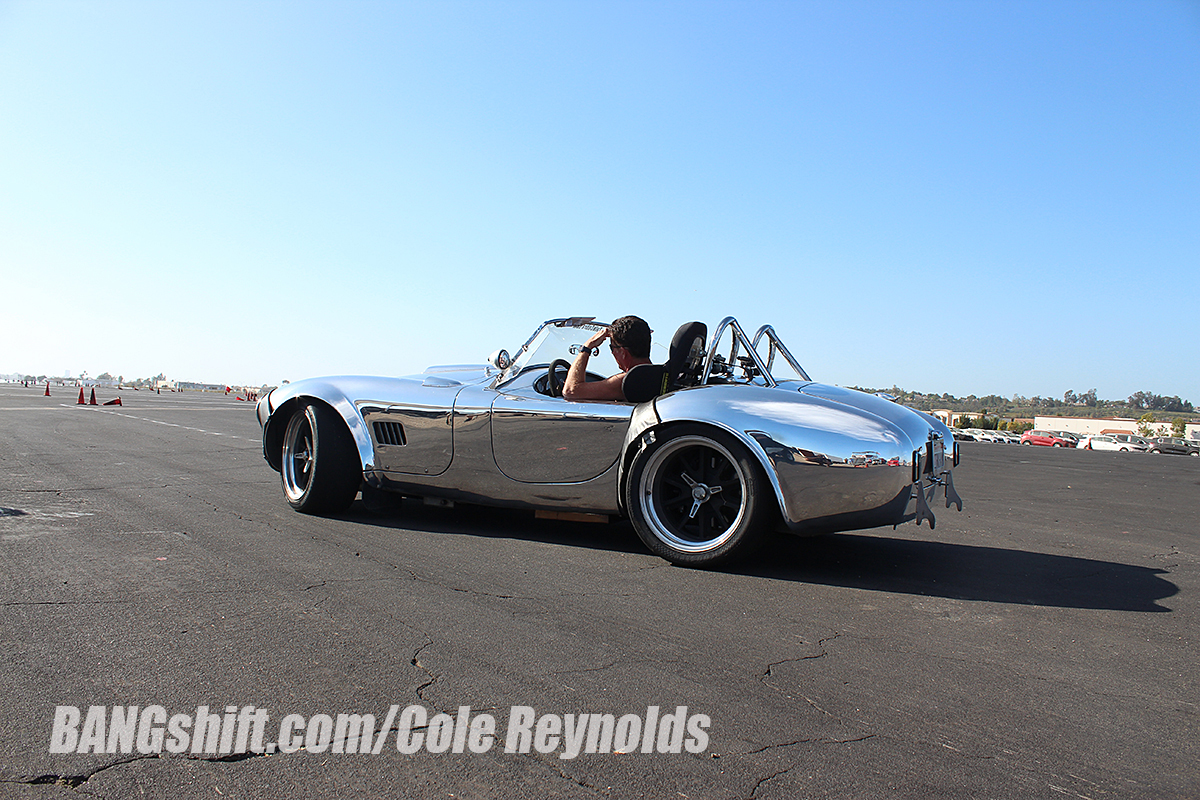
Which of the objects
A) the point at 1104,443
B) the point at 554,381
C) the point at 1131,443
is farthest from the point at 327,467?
the point at 1104,443

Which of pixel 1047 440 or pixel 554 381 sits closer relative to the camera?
pixel 554 381

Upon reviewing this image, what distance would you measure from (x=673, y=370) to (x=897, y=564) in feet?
5.25

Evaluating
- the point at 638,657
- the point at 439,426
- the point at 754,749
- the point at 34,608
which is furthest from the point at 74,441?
the point at 754,749

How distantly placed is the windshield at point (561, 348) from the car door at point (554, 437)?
0.39 metres

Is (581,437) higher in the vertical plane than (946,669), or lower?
higher

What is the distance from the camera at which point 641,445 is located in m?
4.15

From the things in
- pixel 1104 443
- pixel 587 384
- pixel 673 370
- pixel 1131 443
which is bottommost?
pixel 1104 443

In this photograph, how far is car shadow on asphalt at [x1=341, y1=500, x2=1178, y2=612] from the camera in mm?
3652

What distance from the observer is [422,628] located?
9.04 feet

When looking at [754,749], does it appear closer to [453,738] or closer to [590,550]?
[453,738]

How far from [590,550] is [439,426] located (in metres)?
1.23

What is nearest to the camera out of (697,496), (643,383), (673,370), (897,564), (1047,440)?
(697,496)

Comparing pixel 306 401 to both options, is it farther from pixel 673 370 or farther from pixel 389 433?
pixel 673 370

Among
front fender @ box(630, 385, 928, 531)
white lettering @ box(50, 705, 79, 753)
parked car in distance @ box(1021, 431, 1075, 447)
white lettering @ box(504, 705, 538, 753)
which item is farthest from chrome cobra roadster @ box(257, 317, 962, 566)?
parked car in distance @ box(1021, 431, 1075, 447)
